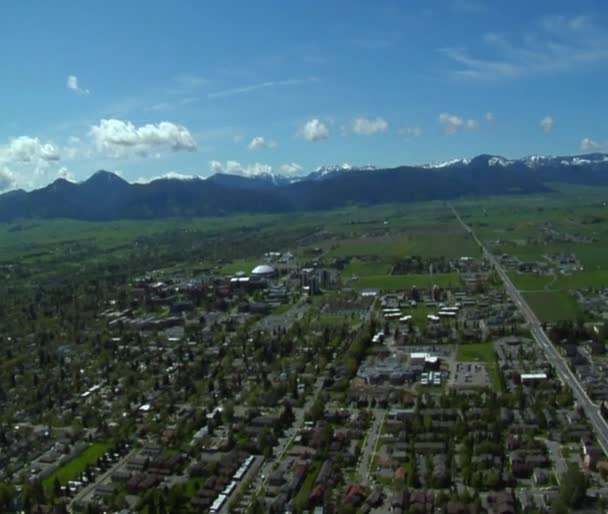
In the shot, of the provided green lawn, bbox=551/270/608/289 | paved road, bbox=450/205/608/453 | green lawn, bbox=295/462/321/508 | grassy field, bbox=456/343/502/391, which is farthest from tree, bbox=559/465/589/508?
green lawn, bbox=551/270/608/289

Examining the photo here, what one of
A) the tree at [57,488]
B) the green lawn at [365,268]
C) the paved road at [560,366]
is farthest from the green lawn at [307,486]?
the green lawn at [365,268]

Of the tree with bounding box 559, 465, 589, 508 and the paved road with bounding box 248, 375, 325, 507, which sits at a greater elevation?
the tree with bounding box 559, 465, 589, 508

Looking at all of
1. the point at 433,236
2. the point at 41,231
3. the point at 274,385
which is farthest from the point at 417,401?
the point at 41,231

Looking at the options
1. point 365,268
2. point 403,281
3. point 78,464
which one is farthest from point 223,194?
point 78,464

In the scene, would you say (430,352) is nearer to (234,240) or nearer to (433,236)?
(433,236)

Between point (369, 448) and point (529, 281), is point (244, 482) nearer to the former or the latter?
point (369, 448)

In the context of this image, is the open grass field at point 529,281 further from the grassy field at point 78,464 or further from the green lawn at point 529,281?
the grassy field at point 78,464

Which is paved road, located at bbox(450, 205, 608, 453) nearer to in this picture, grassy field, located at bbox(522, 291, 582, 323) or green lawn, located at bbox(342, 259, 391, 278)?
grassy field, located at bbox(522, 291, 582, 323)

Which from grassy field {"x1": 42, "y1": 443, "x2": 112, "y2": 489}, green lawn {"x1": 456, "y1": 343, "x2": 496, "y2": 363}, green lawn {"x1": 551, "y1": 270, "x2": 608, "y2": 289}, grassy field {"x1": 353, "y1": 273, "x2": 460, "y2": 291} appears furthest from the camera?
grassy field {"x1": 353, "y1": 273, "x2": 460, "y2": 291}
